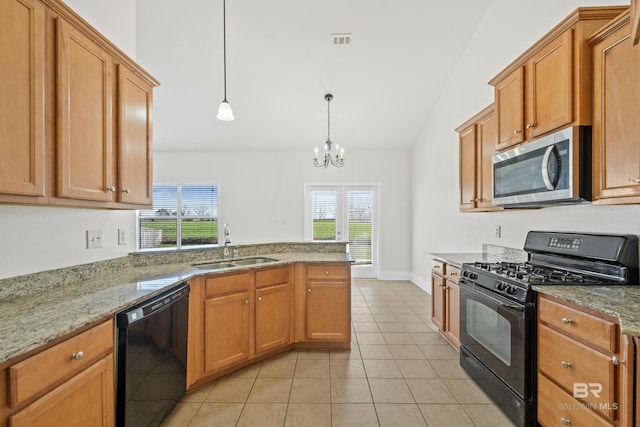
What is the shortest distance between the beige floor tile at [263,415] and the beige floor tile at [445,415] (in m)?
0.98

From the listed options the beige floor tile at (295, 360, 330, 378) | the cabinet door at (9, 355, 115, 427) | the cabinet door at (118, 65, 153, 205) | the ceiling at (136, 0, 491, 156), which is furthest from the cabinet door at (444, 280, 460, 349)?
the ceiling at (136, 0, 491, 156)

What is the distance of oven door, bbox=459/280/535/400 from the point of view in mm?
1737

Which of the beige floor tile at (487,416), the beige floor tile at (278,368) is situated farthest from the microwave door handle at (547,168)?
the beige floor tile at (278,368)

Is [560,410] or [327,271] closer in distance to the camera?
[560,410]

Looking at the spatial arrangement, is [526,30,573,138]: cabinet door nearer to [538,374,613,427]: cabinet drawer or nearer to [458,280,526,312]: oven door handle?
[458,280,526,312]: oven door handle

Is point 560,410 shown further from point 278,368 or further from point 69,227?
point 69,227

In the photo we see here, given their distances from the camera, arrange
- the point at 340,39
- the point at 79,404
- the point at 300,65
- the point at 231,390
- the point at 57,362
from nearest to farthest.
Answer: the point at 57,362 < the point at 79,404 < the point at 231,390 < the point at 340,39 < the point at 300,65

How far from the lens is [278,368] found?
2.55 m

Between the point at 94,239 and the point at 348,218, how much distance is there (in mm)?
4722

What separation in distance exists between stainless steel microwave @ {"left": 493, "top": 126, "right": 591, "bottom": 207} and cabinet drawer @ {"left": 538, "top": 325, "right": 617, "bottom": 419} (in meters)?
0.86

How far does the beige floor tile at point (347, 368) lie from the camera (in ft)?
8.08

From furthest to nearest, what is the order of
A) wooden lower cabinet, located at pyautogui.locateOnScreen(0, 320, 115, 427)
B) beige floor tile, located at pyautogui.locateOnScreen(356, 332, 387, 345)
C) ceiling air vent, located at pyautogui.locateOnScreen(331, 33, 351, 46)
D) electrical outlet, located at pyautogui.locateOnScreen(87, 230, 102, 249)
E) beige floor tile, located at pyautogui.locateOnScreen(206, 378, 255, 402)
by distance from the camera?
ceiling air vent, located at pyautogui.locateOnScreen(331, 33, 351, 46) → beige floor tile, located at pyautogui.locateOnScreen(356, 332, 387, 345) → beige floor tile, located at pyautogui.locateOnScreen(206, 378, 255, 402) → electrical outlet, located at pyautogui.locateOnScreen(87, 230, 102, 249) → wooden lower cabinet, located at pyautogui.locateOnScreen(0, 320, 115, 427)

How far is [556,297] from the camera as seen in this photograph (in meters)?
1.57

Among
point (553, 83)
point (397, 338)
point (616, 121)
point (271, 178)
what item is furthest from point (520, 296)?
point (271, 178)
